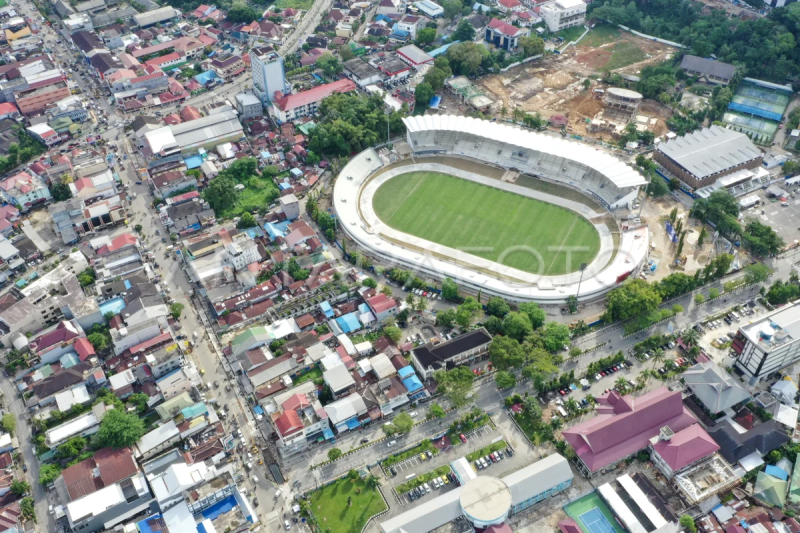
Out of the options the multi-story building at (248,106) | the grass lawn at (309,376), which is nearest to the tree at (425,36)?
the multi-story building at (248,106)

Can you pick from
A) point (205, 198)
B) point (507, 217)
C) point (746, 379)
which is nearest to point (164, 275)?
point (205, 198)

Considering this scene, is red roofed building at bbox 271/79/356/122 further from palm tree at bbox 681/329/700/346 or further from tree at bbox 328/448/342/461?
palm tree at bbox 681/329/700/346

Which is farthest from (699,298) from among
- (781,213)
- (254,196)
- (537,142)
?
(254,196)

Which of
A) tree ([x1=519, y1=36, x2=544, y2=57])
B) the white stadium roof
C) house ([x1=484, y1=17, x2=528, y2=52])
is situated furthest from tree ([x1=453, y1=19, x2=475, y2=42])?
the white stadium roof

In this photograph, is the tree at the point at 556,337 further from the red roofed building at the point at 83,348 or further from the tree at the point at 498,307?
the red roofed building at the point at 83,348

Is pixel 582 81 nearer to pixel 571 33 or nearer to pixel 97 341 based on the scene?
pixel 571 33
